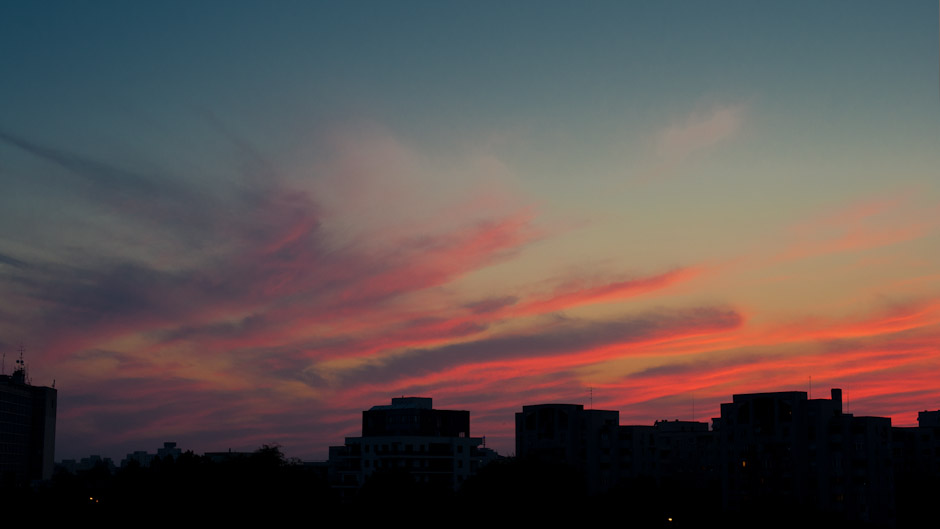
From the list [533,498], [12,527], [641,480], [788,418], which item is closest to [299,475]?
[533,498]

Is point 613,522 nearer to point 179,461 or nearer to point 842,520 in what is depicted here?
point 842,520

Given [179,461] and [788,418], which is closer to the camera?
[179,461]

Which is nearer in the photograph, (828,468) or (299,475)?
(299,475)

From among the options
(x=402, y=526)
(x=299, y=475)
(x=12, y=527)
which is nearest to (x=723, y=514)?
(x=402, y=526)

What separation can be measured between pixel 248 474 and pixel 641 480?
7756 cm

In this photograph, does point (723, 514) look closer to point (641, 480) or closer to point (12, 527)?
point (641, 480)

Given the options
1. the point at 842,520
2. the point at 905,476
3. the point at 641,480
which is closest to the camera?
the point at 842,520

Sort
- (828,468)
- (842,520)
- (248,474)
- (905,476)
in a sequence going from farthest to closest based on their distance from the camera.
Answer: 1. (905,476)
2. (828,468)
3. (842,520)
4. (248,474)

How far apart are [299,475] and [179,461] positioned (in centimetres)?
2239

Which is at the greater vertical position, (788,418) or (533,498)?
(788,418)

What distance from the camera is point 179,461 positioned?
151 metres

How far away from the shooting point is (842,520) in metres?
144

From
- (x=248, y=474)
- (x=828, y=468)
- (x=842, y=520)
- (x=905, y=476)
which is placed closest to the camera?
(x=248, y=474)

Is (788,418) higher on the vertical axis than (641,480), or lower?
higher
